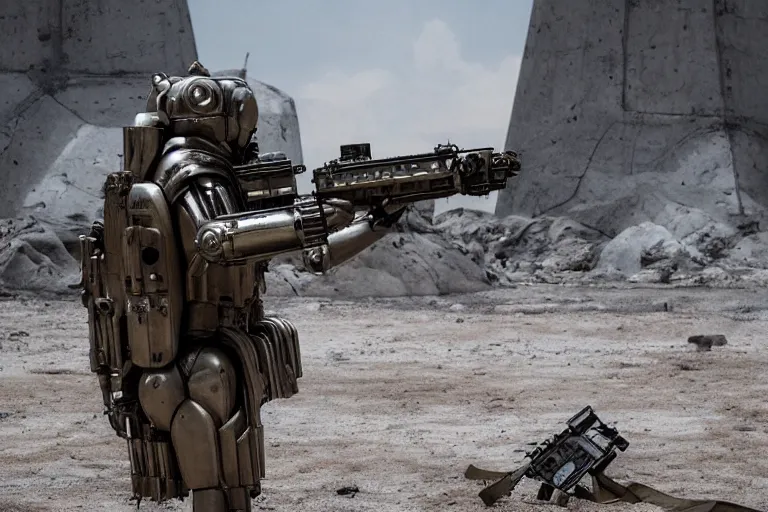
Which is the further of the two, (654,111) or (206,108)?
(654,111)

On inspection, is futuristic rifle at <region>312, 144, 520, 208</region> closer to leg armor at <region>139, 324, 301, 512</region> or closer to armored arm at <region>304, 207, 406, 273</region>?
armored arm at <region>304, 207, 406, 273</region>

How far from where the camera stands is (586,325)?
28.1 ft

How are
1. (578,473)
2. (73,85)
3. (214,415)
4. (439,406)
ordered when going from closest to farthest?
1. (214,415)
2. (578,473)
3. (439,406)
4. (73,85)

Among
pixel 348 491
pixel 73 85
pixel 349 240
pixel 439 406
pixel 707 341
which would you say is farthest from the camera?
pixel 73 85

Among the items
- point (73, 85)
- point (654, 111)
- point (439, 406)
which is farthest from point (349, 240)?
point (654, 111)

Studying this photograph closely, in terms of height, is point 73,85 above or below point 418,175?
above

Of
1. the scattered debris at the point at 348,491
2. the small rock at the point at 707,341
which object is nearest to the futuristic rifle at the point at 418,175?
the scattered debris at the point at 348,491

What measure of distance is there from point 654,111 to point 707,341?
8.86 metres

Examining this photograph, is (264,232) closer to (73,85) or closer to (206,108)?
(206,108)

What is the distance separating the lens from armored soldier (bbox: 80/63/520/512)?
2748 mm

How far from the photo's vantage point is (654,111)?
15.6m

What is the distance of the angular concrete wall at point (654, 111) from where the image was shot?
1503 cm

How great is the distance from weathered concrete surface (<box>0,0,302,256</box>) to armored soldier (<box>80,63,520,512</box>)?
33.8 ft

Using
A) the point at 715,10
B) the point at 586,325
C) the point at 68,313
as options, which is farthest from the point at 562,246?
the point at 68,313
